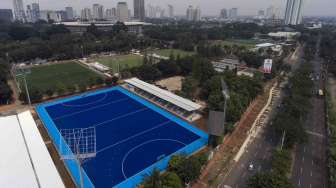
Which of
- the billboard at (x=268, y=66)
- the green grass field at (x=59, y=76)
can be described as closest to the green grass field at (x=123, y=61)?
the green grass field at (x=59, y=76)

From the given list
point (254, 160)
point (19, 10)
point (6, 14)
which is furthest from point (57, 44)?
point (19, 10)

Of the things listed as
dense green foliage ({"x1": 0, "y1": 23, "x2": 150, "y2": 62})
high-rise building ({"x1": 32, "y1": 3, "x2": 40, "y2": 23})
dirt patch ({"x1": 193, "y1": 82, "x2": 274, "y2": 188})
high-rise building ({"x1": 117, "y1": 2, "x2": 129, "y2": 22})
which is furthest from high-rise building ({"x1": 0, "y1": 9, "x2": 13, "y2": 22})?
dirt patch ({"x1": 193, "y1": 82, "x2": 274, "y2": 188})

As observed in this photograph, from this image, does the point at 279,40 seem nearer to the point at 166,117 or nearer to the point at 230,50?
the point at 230,50

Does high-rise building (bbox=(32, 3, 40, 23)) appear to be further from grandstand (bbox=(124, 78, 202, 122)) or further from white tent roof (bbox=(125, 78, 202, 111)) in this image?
white tent roof (bbox=(125, 78, 202, 111))

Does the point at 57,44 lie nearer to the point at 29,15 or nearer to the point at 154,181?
the point at 154,181

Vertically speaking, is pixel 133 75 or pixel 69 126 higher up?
pixel 133 75

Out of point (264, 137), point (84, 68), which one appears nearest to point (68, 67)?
point (84, 68)
